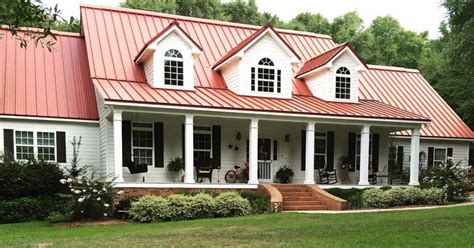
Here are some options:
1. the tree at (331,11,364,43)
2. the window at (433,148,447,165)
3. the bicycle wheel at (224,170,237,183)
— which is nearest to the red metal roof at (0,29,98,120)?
the bicycle wheel at (224,170,237,183)

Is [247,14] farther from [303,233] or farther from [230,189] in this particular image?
[303,233]

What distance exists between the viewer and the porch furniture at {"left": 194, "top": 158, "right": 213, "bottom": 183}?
18.0m

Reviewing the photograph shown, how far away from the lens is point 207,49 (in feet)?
71.8

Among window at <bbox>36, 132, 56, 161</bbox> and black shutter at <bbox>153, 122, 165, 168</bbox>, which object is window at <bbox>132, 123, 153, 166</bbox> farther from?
window at <bbox>36, 132, 56, 161</bbox>

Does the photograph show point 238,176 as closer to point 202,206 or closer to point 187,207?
point 202,206

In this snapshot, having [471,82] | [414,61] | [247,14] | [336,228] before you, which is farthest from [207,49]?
[414,61]

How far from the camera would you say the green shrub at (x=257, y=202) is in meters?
15.3

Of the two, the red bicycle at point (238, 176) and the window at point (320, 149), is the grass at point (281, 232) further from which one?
the window at point (320, 149)

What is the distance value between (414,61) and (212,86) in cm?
3070

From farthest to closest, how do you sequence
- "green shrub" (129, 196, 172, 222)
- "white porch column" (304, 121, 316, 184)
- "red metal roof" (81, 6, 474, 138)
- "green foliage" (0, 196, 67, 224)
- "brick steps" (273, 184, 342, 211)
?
1. "white porch column" (304, 121, 316, 184)
2. "red metal roof" (81, 6, 474, 138)
3. "brick steps" (273, 184, 342, 211)
4. "green foliage" (0, 196, 67, 224)
5. "green shrub" (129, 196, 172, 222)

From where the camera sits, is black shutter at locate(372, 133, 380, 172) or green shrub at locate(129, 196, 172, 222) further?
black shutter at locate(372, 133, 380, 172)

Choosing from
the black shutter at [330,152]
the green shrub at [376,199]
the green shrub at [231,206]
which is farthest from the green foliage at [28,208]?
the black shutter at [330,152]

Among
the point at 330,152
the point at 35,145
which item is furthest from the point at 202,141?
the point at 35,145

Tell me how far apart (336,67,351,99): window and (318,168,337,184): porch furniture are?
3.27 meters
